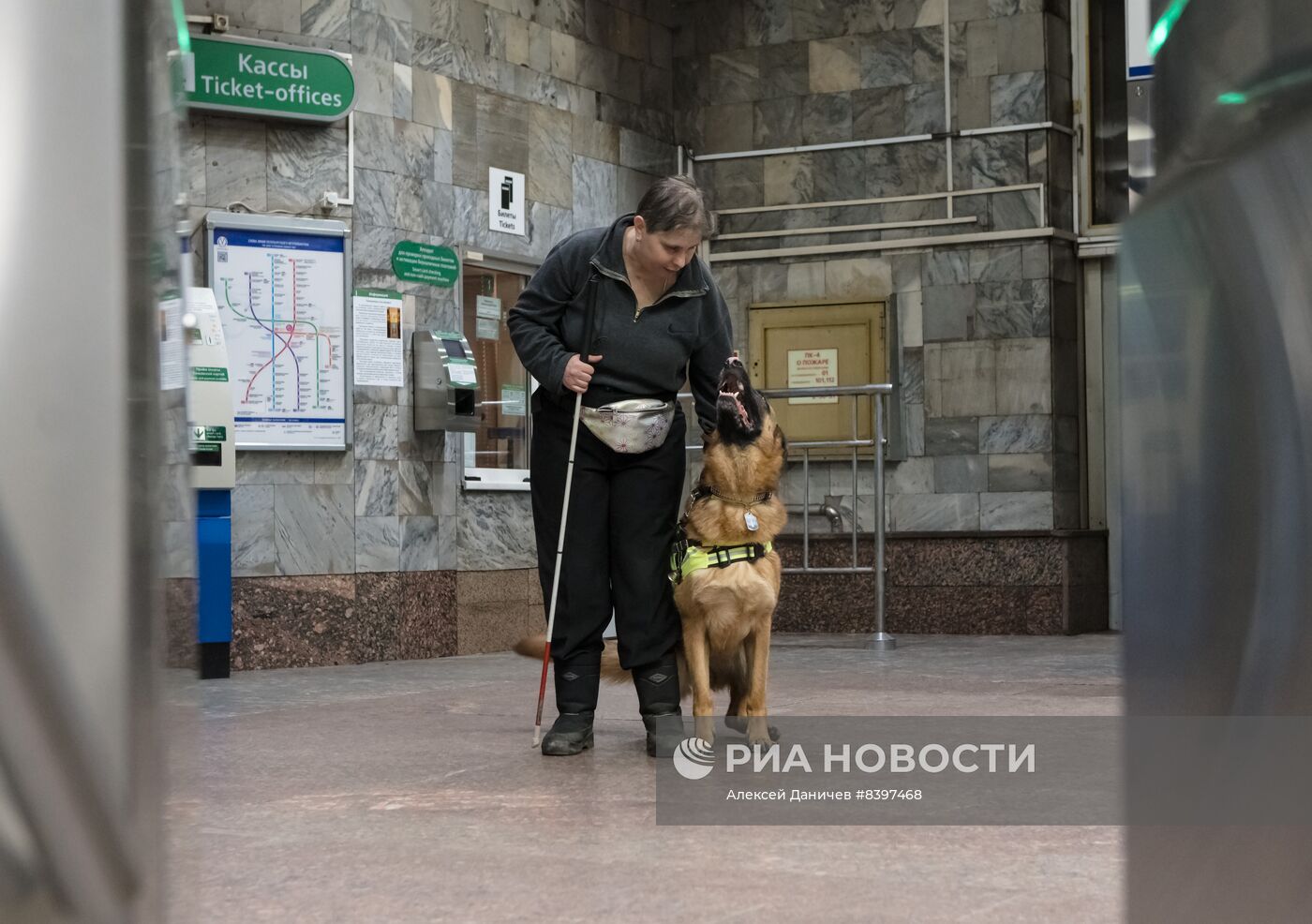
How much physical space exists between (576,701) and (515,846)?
1502 mm

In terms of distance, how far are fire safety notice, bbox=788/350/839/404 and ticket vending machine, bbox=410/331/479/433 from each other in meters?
2.80

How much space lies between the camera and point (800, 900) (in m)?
2.70

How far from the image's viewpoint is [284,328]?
27.7ft

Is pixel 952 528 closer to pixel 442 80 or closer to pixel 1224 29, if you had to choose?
pixel 442 80

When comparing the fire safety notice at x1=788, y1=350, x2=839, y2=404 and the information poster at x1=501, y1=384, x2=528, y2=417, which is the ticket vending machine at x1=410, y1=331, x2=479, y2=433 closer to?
the information poster at x1=501, y1=384, x2=528, y2=417

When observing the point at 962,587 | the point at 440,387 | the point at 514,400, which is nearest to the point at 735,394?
the point at 440,387

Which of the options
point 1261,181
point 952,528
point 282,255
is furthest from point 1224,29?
point 952,528

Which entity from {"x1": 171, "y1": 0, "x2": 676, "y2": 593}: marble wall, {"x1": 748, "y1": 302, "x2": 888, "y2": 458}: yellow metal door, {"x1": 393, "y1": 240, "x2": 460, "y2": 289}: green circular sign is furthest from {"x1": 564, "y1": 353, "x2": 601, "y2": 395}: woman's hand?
{"x1": 748, "y1": 302, "x2": 888, "y2": 458}: yellow metal door

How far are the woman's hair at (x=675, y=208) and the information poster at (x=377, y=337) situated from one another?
4.51 metres

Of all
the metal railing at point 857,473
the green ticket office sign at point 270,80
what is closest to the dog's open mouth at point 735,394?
the metal railing at point 857,473

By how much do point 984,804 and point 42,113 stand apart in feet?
11.3

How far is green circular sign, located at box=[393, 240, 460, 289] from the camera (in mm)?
8995

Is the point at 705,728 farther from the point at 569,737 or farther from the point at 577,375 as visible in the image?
the point at 577,375

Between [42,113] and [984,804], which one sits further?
[984,804]
